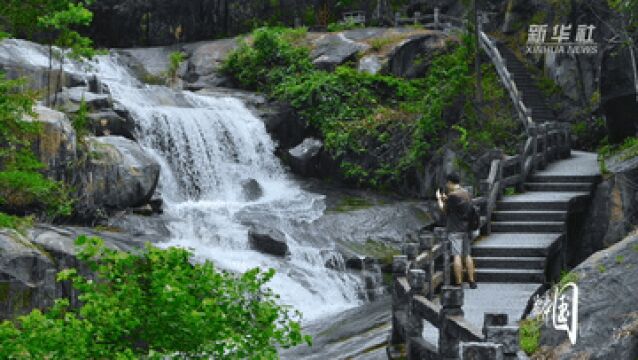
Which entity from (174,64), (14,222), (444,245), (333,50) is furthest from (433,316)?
(174,64)

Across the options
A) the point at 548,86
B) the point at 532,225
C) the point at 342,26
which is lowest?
the point at 532,225

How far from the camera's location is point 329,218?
2647cm

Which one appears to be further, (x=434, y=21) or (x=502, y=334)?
(x=434, y=21)

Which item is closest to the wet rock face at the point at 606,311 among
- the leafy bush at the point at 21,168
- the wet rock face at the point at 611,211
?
the wet rock face at the point at 611,211

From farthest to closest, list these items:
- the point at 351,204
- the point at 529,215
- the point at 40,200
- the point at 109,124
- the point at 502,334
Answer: the point at 351,204 → the point at 109,124 → the point at 40,200 → the point at 529,215 → the point at 502,334

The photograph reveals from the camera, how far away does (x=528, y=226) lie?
1867 cm

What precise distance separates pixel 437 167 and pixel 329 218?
5644mm

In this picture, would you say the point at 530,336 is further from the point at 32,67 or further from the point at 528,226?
the point at 32,67

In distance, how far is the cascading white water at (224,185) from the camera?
2184 cm

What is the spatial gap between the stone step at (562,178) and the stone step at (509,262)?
5.49 meters

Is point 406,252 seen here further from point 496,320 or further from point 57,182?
point 57,182

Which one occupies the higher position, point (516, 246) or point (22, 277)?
point (516, 246)

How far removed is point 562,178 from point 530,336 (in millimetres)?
12137

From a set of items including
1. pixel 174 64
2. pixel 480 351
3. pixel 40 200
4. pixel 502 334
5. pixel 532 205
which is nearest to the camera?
pixel 480 351
